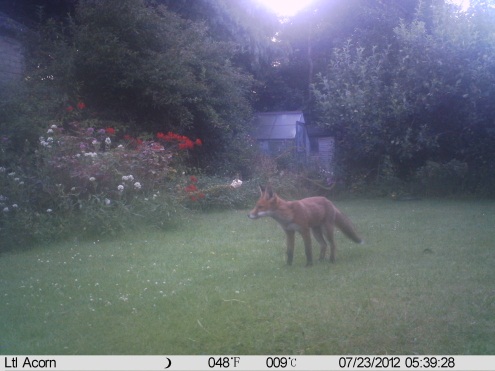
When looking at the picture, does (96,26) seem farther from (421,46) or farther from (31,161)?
(421,46)

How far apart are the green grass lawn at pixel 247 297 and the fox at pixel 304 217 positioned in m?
0.37

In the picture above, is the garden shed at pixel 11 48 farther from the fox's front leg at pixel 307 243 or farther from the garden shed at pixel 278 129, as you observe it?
the garden shed at pixel 278 129

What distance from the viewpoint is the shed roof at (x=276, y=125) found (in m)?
→ 28.5

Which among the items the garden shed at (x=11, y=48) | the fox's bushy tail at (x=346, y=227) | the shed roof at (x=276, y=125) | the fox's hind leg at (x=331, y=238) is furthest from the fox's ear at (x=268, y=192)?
the shed roof at (x=276, y=125)

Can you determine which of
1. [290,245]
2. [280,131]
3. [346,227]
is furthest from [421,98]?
[290,245]

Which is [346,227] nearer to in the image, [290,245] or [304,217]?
[304,217]

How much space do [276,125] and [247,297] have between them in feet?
74.2

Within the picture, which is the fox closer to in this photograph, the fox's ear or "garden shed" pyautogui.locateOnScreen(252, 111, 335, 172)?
the fox's ear

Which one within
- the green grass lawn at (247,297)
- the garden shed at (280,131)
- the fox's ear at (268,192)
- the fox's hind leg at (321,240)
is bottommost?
the green grass lawn at (247,297)

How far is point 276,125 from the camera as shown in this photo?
29219mm

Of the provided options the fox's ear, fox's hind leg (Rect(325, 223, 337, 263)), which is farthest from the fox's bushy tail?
the fox's ear

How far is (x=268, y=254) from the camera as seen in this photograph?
9.73 meters

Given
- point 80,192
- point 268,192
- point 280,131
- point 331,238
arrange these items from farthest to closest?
point 280,131, point 80,192, point 331,238, point 268,192

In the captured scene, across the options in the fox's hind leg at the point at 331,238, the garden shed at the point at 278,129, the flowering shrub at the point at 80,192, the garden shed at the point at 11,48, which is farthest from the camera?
the garden shed at the point at 278,129
